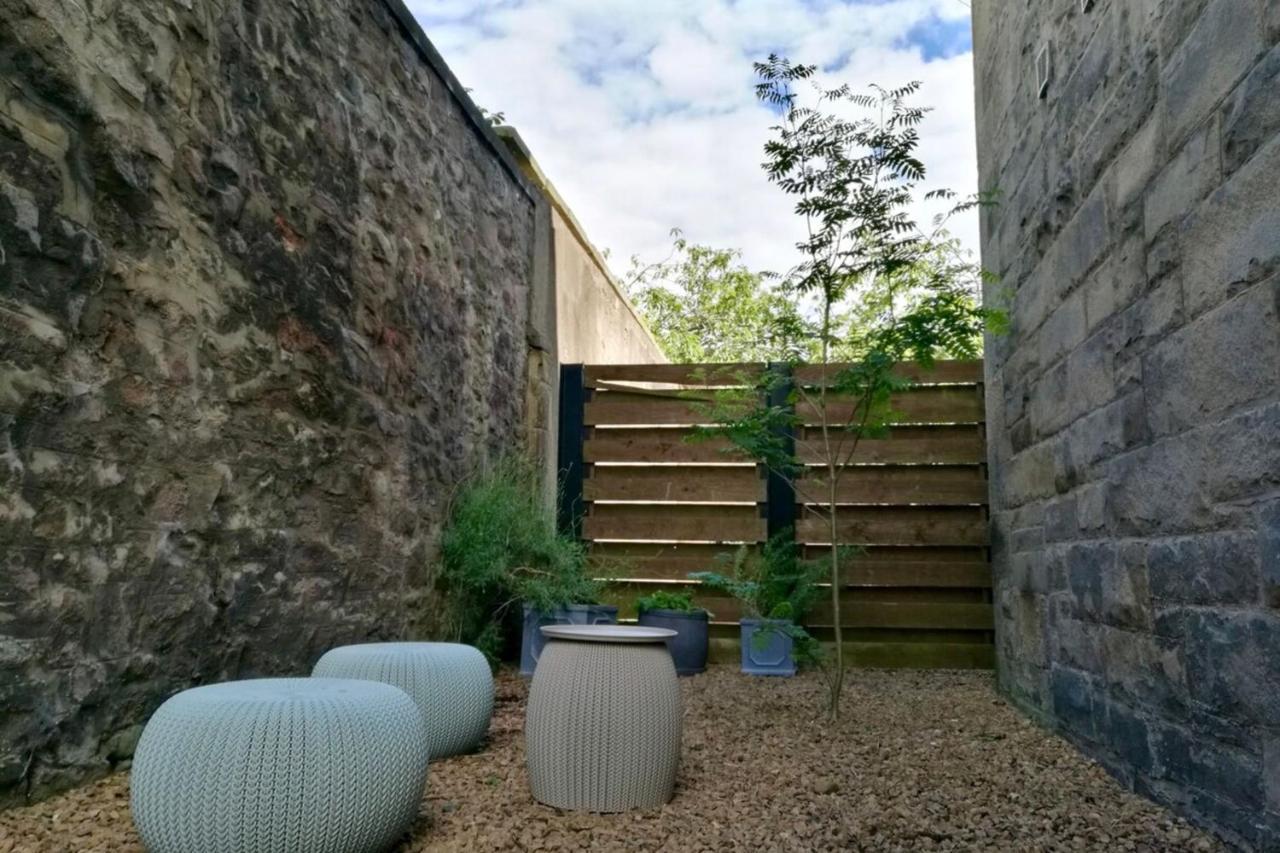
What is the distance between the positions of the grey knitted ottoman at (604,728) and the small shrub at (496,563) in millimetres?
1949

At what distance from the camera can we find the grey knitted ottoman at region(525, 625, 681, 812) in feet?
7.82

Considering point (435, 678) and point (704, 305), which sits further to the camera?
point (704, 305)

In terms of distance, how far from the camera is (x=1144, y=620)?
2490 millimetres

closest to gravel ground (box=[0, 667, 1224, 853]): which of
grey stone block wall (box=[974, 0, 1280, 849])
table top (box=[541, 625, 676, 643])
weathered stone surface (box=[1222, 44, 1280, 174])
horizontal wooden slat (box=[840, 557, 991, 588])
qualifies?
grey stone block wall (box=[974, 0, 1280, 849])

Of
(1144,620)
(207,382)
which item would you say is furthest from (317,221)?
(1144,620)

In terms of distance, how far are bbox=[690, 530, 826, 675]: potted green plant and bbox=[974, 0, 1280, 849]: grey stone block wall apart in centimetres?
138

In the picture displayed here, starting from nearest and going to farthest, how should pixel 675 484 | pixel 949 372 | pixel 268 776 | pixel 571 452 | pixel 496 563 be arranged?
1. pixel 268 776
2. pixel 496 563
3. pixel 949 372
4. pixel 675 484
5. pixel 571 452

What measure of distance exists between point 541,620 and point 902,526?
222 centimetres

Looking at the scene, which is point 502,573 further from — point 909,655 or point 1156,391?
point 1156,391

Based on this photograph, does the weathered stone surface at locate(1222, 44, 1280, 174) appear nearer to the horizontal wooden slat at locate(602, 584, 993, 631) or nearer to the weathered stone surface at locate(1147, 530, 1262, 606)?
the weathered stone surface at locate(1147, 530, 1262, 606)

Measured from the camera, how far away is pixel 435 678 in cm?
284

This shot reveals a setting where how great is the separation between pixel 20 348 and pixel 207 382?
0.67 metres

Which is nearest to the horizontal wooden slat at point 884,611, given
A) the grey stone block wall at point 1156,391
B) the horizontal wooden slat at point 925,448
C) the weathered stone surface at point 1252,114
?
the horizontal wooden slat at point 925,448

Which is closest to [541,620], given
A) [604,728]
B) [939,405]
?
[604,728]
